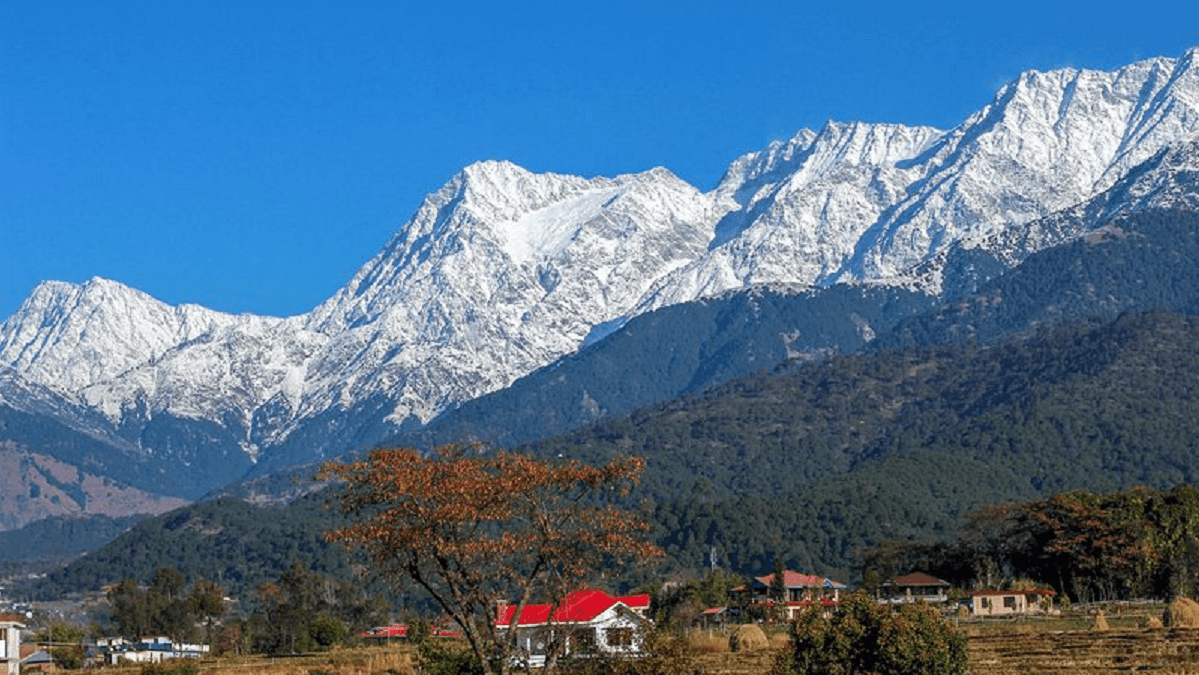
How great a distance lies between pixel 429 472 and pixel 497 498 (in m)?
2.34

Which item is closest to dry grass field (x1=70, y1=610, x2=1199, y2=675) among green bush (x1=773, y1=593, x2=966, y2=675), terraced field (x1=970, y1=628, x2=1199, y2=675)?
terraced field (x1=970, y1=628, x2=1199, y2=675)

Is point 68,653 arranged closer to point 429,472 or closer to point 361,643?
point 361,643

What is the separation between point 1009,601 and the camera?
15512cm

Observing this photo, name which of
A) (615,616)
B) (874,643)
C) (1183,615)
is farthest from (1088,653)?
(615,616)

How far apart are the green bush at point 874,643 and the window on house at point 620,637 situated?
20.6ft

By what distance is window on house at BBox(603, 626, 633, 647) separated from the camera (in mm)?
68613

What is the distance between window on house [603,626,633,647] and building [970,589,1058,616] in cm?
8439

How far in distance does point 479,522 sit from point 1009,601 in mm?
100824

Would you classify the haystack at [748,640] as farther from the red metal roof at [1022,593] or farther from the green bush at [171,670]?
the red metal roof at [1022,593]

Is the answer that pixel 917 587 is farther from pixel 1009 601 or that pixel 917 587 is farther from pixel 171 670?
pixel 171 670

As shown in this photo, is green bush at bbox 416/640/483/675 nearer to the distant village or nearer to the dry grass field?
the distant village

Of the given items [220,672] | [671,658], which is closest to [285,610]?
[220,672]

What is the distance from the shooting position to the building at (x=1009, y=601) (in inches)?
5994

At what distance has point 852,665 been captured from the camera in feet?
207
